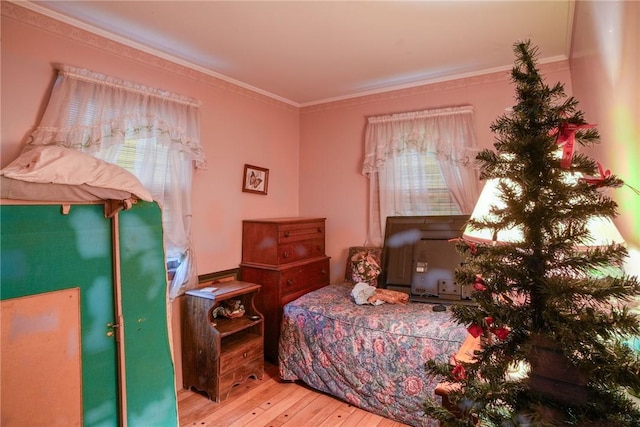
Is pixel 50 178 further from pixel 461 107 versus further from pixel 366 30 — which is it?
pixel 461 107

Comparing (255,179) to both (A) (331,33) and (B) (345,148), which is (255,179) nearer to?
(B) (345,148)

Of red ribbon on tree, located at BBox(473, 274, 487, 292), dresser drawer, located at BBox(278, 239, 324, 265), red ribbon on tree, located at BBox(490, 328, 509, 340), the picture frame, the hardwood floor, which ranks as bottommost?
the hardwood floor

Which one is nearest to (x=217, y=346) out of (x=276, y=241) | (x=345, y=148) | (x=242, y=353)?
(x=242, y=353)

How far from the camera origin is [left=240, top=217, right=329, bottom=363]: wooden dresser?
10.1 ft

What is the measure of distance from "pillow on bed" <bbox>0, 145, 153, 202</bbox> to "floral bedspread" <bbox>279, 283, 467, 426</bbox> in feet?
5.20

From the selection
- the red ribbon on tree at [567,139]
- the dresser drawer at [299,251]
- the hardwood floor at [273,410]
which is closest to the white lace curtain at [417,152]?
the dresser drawer at [299,251]

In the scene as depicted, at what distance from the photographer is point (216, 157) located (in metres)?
3.05

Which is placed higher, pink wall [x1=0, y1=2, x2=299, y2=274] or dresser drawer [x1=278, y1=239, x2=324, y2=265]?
pink wall [x1=0, y1=2, x2=299, y2=274]

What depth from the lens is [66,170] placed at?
5.54 feet

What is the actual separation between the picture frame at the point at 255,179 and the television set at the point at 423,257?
1.33 m

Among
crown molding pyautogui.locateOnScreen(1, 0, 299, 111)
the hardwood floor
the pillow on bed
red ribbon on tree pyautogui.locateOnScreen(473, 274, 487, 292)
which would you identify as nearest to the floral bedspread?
the hardwood floor

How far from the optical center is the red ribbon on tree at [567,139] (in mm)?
723

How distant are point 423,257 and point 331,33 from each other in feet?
6.45

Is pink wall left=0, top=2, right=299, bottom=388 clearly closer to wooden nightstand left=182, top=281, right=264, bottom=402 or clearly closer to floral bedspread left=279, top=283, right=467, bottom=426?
wooden nightstand left=182, top=281, right=264, bottom=402
